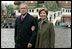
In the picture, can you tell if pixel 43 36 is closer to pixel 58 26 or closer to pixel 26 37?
pixel 26 37

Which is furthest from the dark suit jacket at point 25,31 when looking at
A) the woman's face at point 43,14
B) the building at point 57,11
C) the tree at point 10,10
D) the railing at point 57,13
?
the railing at point 57,13

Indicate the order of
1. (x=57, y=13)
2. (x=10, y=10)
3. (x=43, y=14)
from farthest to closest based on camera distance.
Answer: (x=57, y=13)
(x=10, y=10)
(x=43, y=14)

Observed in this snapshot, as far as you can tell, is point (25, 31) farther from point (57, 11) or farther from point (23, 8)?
point (57, 11)

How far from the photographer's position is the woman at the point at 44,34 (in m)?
2.34

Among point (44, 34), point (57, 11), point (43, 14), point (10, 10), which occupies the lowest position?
point (57, 11)

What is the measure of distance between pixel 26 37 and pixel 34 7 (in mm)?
45911

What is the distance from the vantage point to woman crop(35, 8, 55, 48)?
2339mm

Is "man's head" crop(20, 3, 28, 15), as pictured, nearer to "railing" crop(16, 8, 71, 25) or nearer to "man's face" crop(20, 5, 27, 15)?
"man's face" crop(20, 5, 27, 15)

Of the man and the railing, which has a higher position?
the man

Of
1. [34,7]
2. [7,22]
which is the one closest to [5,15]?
[7,22]

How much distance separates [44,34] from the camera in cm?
234

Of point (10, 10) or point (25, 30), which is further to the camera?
point (10, 10)

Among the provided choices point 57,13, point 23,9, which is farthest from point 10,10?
point 23,9

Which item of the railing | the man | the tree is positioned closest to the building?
the railing
